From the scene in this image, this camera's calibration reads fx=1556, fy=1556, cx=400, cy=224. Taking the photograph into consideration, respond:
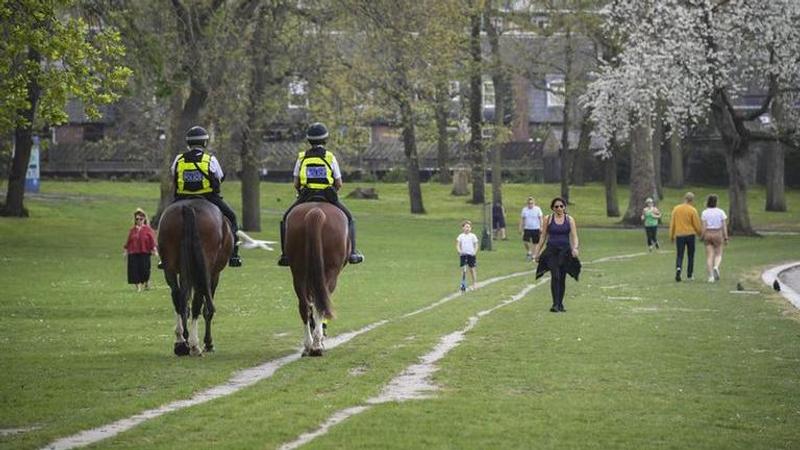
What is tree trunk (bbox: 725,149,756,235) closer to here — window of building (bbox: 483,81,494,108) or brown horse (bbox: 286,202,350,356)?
window of building (bbox: 483,81,494,108)

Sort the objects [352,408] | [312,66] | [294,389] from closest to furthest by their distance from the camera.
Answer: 1. [352,408]
2. [294,389]
3. [312,66]

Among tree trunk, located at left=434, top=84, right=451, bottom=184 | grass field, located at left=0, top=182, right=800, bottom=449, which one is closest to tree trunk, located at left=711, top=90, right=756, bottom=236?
tree trunk, located at left=434, top=84, right=451, bottom=184

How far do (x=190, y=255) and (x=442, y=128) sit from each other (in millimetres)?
64995

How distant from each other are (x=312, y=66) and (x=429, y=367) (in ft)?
119

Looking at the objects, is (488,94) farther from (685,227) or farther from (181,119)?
(685,227)

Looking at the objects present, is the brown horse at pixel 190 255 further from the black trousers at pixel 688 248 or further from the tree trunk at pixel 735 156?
the tree trunk at pixel 735 156

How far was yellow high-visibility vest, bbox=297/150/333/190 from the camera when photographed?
18.5m

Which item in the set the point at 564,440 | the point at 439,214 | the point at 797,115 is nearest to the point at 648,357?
the point at 564,440

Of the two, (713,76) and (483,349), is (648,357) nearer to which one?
(483,349)

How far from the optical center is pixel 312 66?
52.1 meters

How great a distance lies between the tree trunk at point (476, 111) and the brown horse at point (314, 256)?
50724 millimetres

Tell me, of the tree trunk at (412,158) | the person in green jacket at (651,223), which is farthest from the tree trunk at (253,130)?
the person in green jacket at (651,223)

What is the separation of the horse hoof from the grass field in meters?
0.29

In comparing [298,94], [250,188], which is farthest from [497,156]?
[250,188]
